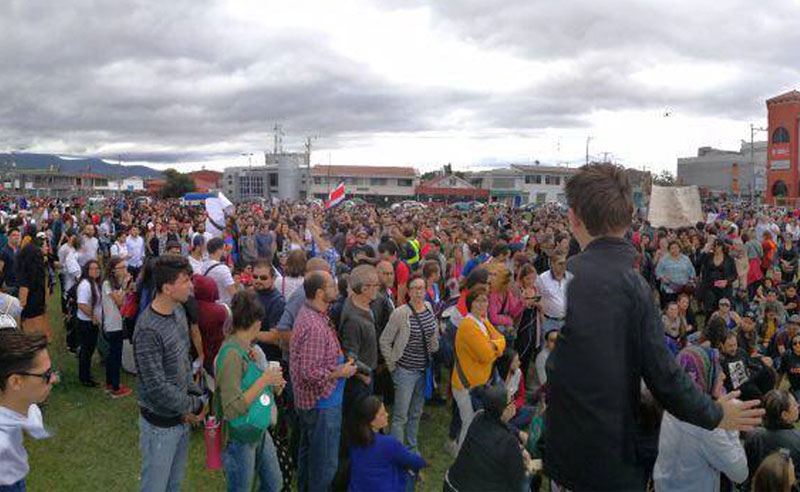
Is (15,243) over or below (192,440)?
over

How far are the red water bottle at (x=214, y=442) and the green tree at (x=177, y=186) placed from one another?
8126cm

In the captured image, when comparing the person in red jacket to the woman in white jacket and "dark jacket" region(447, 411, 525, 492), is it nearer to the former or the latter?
"dark jacket" region(447, 411, 525, 492)

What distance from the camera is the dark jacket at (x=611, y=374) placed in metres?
1.61

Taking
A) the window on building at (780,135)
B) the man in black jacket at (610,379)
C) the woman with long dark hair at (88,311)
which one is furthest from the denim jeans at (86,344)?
the window on building at (780,135)

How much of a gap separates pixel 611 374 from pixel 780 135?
6427 cm

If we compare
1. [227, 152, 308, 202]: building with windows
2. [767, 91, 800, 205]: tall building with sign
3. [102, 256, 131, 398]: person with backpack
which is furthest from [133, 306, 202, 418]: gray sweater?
[227, 152, 308, 202]: building with windows

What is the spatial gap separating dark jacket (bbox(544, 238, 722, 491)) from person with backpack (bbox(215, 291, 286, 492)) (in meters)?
2.55

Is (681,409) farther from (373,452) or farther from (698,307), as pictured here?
(698,307)

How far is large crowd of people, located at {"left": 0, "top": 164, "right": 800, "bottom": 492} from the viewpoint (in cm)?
165

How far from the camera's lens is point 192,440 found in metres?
6.04

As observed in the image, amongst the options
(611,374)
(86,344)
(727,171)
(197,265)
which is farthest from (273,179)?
(611,374)

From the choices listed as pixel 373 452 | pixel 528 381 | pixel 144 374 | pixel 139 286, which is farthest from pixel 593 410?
pixel 528 381

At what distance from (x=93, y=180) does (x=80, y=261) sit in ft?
426

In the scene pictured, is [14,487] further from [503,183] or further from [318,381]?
[503,183]
